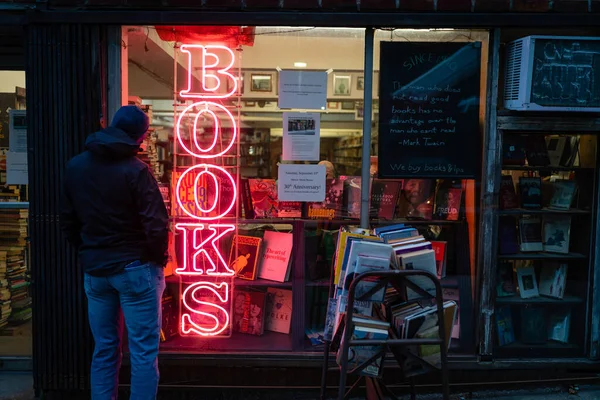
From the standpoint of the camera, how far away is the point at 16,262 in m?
4.48

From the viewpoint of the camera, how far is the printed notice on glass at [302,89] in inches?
166

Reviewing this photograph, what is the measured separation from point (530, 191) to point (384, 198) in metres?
1.22

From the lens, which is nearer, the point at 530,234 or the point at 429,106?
the point at 429,106

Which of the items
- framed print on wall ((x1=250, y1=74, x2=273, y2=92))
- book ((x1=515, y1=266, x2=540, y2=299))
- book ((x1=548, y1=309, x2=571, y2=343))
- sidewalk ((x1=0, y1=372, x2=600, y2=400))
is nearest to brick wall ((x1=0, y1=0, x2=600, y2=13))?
framed print on wall ((x1=250, y1=74, x2=273, y2=92))

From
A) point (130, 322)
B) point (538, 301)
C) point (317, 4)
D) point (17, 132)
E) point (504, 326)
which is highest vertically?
point (317, 4)

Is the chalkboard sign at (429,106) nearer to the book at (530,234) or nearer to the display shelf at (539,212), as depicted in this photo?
the display shelf at (539,212)

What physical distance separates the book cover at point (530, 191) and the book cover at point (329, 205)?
1.51 meters

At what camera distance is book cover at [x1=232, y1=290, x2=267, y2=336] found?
14.4 ft

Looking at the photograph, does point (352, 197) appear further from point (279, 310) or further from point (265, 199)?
point (279, 310)

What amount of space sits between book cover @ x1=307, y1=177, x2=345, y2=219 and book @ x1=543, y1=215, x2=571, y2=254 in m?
1.76

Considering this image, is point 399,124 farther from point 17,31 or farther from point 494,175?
point 17,31

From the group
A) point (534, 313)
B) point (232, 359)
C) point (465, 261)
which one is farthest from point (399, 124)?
point (232, 359)

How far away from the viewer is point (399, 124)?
4039 mm

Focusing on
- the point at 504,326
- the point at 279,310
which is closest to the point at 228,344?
the point at 279,310
